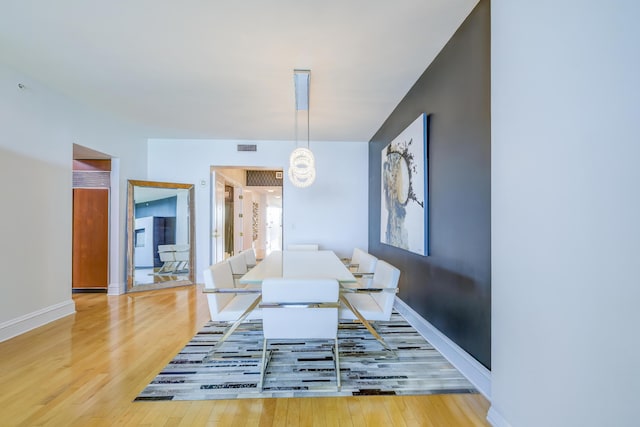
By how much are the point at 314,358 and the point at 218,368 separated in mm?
→ 788

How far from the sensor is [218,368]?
2.22 metres

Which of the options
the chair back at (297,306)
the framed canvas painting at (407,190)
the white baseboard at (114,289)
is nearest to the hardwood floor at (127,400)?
the chair back at (297,306)

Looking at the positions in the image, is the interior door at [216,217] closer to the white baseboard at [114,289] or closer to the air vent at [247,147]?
the air vent at [247,147]

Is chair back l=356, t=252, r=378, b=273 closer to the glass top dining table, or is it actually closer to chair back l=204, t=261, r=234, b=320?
the glass top dining table

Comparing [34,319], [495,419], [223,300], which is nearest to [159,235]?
[34,319]

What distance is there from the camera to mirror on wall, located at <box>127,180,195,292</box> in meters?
4.74

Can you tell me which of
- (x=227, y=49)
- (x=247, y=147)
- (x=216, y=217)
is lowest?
(x=216, y=217)

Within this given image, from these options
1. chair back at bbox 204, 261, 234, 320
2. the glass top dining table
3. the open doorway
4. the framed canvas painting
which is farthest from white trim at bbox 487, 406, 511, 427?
the open doorway

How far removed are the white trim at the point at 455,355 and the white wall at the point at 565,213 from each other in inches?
10.3

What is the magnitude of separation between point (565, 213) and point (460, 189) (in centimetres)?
104

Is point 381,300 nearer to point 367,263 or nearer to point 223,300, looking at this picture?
point 367,263

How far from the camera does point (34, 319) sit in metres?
3.06

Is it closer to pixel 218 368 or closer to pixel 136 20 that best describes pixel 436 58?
pixel 136 20

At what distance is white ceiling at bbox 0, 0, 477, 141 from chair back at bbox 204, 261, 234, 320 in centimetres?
195
